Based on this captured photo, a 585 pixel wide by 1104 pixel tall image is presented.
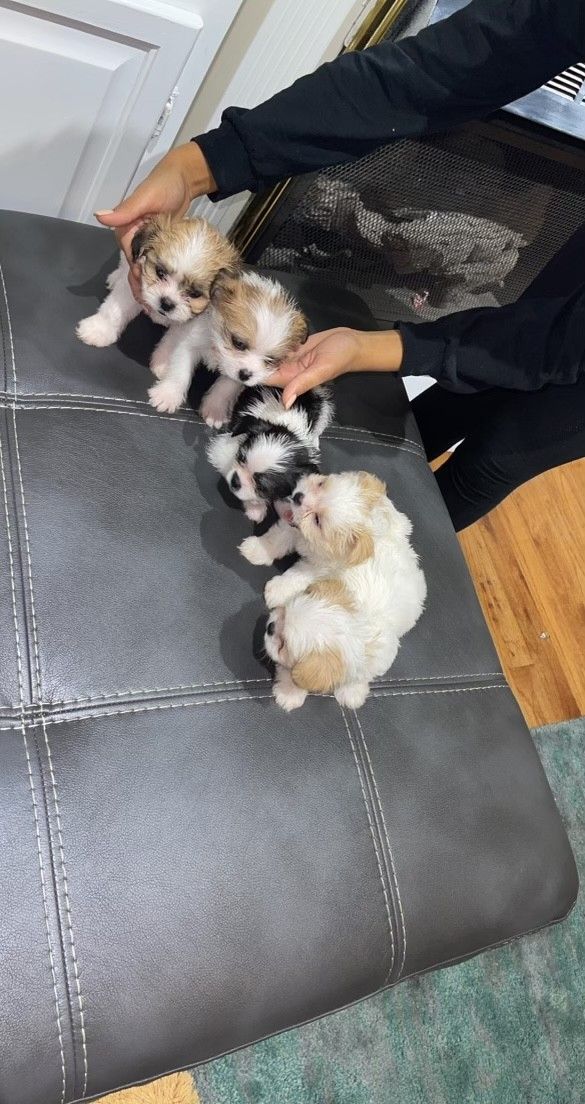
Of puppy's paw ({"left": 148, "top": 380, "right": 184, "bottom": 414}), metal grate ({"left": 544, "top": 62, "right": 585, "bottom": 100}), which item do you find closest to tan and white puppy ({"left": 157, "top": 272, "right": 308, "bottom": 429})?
puppy's paw ({"left": 148, "top": 380, "right": 184, "bottom": 414})

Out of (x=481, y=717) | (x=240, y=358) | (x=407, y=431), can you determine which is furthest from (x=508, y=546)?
(x=240, y=358)

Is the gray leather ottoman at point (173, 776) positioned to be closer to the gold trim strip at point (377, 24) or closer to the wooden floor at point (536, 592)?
the gold trim strip at point (377, 24)

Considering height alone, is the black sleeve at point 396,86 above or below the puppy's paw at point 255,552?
above

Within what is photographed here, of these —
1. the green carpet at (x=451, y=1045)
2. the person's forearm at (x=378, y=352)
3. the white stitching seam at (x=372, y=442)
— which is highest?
the person's forearm at (x=378, y=352)

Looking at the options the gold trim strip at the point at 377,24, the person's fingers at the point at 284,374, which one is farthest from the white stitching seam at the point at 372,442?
the gold trim strip at the point at 377,24

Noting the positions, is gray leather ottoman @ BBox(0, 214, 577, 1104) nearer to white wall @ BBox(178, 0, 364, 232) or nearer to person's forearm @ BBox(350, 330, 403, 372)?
person's forearm @ BBox(350, 330, 403, 372)

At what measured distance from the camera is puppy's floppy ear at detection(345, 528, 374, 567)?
1.00 meters

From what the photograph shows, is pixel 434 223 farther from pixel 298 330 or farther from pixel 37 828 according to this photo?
pixel 37 828

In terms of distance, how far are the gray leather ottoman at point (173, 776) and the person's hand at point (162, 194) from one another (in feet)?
0.31

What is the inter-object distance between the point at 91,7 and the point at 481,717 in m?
1.28

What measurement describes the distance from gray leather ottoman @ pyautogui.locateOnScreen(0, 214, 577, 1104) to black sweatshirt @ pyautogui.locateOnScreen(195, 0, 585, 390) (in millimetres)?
272

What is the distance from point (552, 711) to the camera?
6.51 ft

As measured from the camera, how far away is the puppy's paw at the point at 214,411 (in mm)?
1094

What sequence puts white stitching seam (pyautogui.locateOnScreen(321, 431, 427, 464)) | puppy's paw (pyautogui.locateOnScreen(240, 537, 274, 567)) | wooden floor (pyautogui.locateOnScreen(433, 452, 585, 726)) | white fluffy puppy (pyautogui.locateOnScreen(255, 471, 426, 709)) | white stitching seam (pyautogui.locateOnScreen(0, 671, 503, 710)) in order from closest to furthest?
white stitching seam (pyautogui.locateOnScreen(0, 671, 503, 710))
white fluffy puppy (pyautogui.locateOnScreen(255, 471, 426, 709))
puppy's paw (pyautogui.locateOnScreen(240, 537, 274, 567))
white stitching seam (pyautogui.locateOnScreen(321, 431, 427, 464))
wooden floor (pyautogui.locateOnScreen(433, 452, 585, 726))
